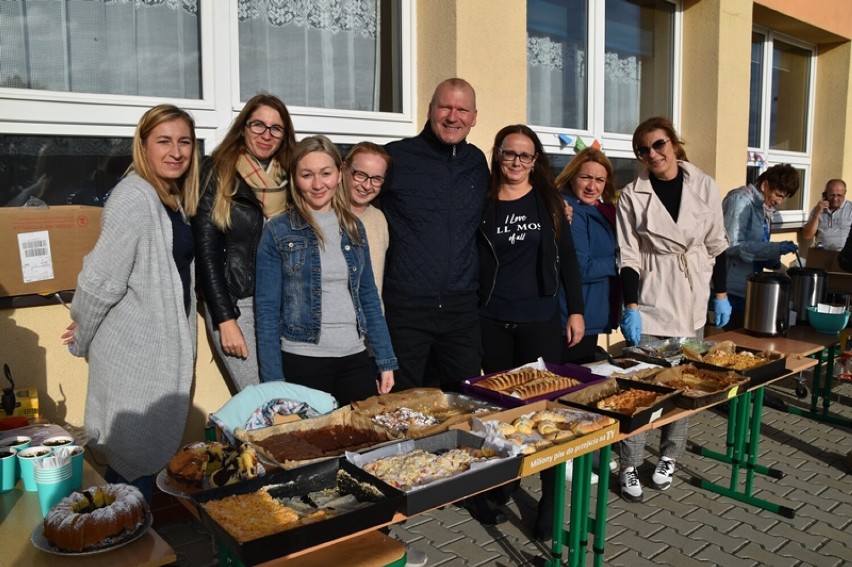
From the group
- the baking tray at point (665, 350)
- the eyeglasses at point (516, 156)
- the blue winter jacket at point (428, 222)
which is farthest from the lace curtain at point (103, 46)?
the baking tray at point (665, 350)

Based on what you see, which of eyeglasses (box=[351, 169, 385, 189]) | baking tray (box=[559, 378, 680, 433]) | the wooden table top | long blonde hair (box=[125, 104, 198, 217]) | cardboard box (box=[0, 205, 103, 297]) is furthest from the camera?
eyeglasses (box=[351, 169, 385, 189])

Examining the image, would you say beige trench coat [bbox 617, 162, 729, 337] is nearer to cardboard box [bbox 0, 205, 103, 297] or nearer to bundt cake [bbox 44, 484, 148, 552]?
cardboard box [bbox 0, 205, 103, 297]

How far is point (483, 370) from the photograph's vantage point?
3576mm

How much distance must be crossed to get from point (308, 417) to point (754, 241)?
4.30 m

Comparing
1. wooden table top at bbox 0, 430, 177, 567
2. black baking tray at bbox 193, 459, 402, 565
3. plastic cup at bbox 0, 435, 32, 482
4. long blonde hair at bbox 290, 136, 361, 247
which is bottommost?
wooden table top at bbox 0, 430, 177, 567

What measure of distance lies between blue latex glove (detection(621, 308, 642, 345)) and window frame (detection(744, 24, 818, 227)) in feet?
15.1

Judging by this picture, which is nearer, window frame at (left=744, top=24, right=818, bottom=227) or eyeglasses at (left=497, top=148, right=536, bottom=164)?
eyeglasses at (left=497, top=148, right=536, bottom=164)

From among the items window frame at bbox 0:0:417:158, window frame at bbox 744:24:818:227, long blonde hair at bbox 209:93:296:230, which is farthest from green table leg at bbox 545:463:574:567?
window frame at bbox 744:24:818:227

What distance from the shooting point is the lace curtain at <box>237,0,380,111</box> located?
12.9 feet

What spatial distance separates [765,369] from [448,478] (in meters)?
2.04

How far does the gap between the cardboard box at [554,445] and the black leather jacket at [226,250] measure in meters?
1.17

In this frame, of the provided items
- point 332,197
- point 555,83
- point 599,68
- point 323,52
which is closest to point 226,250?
point 332,197

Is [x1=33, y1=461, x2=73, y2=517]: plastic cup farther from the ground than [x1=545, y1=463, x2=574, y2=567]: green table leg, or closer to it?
farther from the ground

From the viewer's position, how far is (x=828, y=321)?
14.6 ft
